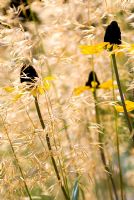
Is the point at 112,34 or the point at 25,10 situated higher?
the point at 25,10

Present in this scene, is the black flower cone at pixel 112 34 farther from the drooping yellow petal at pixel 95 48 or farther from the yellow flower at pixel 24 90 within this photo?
the yellow flower at pixel 24 90

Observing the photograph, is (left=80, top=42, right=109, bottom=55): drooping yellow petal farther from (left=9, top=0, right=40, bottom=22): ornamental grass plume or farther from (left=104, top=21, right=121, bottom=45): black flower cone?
(left=9, top=0, right=40, bottom=22): ornamental grass plume

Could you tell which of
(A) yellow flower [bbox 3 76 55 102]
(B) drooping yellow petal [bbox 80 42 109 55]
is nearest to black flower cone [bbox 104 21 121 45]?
(B) drooping yellow petal [bbox 80 42 109 55]

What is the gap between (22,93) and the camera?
1.20m

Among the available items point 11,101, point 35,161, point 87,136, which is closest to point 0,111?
point 11,101

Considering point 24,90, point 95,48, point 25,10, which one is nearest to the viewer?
point 24,90

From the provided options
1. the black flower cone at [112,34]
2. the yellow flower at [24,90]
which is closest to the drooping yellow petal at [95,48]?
the black flower cone at [112,34]

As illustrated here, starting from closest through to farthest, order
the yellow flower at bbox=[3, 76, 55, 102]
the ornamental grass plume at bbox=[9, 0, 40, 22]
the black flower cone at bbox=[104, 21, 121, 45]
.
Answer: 1. the yellow flower at bbox=[3, 76, 55, 102]
2. the black flower cone at bbox=[104, 21, 121, 45]
3. the ornamental grass plume at bbox=[9, 0, 40, 22]

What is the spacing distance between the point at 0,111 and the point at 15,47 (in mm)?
178

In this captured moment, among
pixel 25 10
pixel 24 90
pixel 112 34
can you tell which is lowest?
pixel 24 90

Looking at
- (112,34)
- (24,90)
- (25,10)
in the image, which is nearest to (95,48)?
(112,34)

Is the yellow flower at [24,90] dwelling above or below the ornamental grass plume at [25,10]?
below

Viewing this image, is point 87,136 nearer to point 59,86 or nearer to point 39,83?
point 59,86

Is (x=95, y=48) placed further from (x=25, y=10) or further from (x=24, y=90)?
(x=25, y=10)
